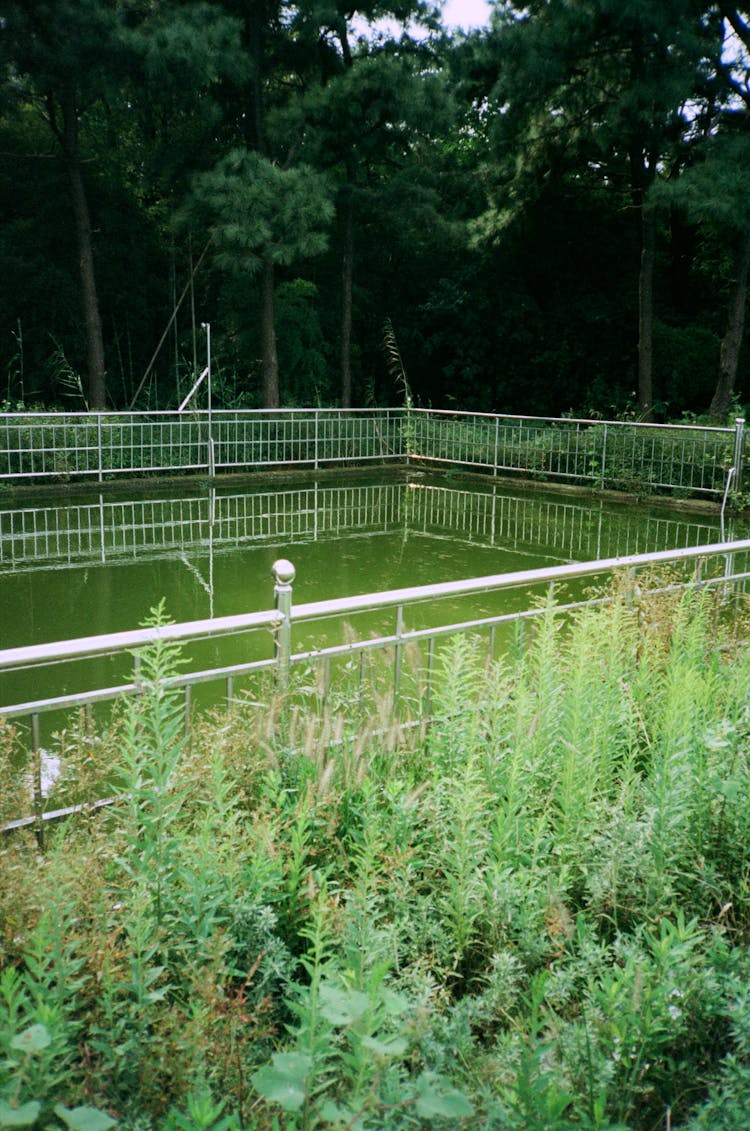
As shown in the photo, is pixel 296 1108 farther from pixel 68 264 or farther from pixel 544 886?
pixel 68 264

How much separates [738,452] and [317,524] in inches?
214

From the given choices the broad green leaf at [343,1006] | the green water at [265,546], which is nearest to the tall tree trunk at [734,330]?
the green water at [265,546]

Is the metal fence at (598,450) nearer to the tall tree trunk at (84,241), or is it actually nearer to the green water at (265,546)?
the green water at (265,546)

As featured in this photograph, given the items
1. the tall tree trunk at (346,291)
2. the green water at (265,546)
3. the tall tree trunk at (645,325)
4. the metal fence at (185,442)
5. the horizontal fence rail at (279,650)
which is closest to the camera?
the horizontal fence rail at (279,650)

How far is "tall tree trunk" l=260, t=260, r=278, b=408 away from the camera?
59.5ft

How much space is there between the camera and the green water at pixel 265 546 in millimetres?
7789

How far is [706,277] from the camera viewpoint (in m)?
21.7

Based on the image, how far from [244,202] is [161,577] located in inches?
346

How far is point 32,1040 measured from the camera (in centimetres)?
170

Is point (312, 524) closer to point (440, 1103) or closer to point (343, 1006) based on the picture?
point (343, 1006)

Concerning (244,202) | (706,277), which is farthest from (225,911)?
(706,277)

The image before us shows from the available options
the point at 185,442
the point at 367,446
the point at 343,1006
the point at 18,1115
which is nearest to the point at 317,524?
the point at 185,442

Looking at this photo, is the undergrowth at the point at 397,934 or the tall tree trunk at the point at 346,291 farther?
the tall tree trunk at the point at 346,291

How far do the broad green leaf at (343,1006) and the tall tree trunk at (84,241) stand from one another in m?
16.7
